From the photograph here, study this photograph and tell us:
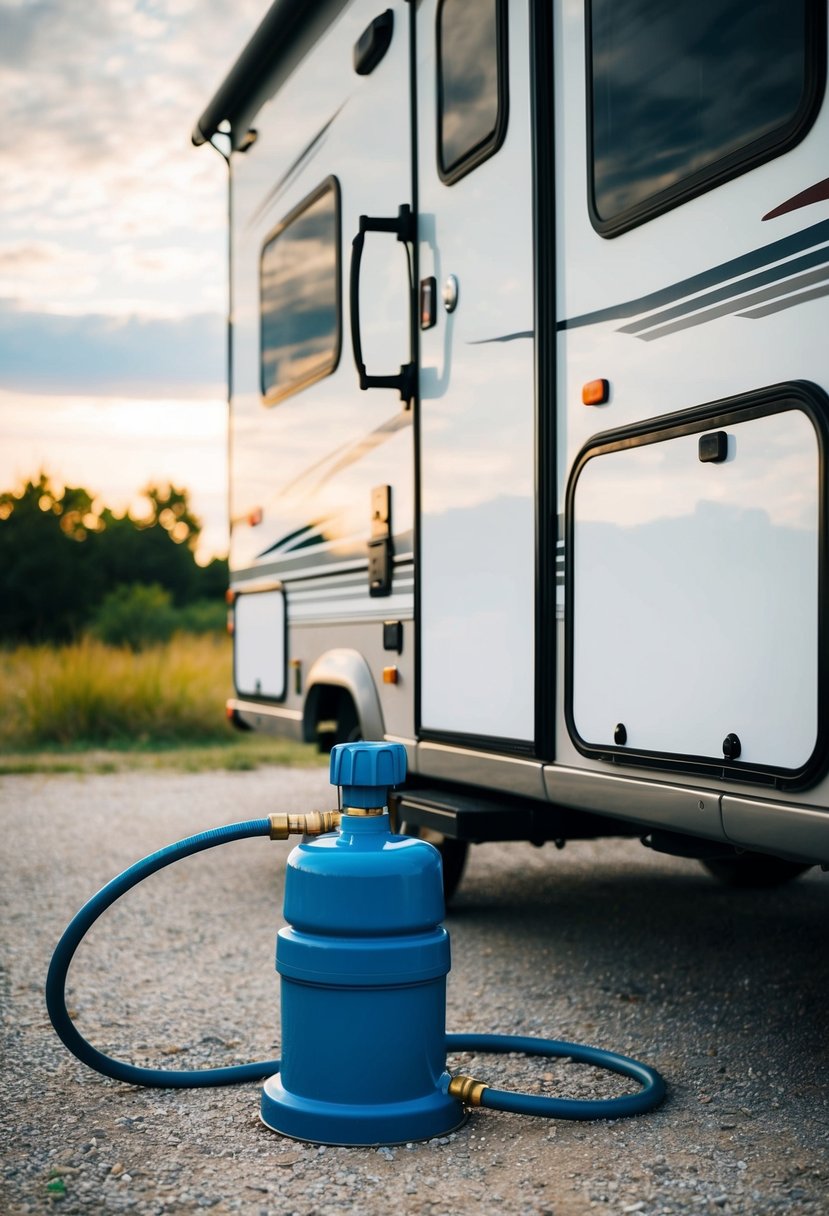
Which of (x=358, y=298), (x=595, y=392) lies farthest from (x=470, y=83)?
(x=595, y=392)

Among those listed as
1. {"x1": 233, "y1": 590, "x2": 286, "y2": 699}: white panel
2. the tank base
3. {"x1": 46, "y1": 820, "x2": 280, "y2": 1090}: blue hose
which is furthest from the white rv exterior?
{"x1": 46, "y1": 820, "x2": 280, "y2": 1090}: blue hose

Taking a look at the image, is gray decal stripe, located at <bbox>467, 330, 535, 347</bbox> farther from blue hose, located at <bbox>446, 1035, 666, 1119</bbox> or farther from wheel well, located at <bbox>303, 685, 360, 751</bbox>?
blue hose, located at <bbox>446, 1035, 666, 1119</bbox>

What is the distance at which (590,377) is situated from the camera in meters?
3.33

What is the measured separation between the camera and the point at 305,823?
9.86ft

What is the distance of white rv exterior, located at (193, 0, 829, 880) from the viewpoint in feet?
8.68

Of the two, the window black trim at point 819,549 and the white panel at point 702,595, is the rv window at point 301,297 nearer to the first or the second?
the window black trim at point 819,549

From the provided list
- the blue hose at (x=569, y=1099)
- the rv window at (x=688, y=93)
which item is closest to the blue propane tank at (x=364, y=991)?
the blue hose at (x=569, y=1099)

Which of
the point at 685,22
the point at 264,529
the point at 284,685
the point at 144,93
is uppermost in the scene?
the point at 144,93

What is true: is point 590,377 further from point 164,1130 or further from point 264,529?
point 264,529

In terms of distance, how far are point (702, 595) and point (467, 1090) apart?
1216 millimetres

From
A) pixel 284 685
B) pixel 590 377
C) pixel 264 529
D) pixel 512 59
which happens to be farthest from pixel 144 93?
pixel 590 377

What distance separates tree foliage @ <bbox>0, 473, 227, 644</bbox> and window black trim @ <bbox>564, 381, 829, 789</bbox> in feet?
91.7

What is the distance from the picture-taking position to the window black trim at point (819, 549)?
2.48 meters

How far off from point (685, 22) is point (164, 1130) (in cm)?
279
